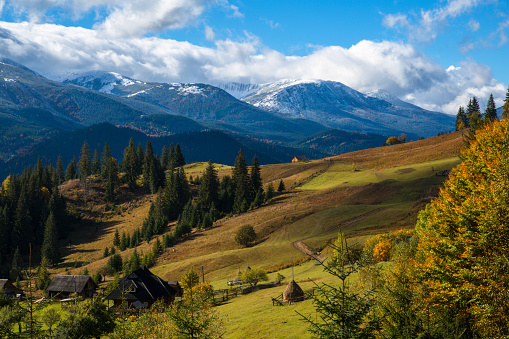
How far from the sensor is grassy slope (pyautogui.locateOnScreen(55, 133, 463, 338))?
5276 cm

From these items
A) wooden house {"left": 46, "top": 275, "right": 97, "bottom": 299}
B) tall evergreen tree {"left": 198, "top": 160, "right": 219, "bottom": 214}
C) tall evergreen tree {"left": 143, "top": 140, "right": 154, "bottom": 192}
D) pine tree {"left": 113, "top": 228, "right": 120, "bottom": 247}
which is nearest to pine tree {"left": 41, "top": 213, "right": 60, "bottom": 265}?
pine tree {"left": 113, "top": 228, "right": 120, "bottom": 247}

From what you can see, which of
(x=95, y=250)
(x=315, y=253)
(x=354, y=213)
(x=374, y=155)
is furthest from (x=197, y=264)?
(x=374, y=155)

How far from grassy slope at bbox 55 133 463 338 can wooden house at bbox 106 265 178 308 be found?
988 cm

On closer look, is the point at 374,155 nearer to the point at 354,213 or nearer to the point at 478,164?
the point at 354,213

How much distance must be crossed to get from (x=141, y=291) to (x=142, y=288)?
52 cm

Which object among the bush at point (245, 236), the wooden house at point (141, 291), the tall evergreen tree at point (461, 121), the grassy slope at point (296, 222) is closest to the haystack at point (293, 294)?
the grassy slope at point (296, 222)

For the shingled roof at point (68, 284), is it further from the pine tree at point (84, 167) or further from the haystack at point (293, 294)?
the pine tree at point (84, 167)

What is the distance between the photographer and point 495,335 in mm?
19969

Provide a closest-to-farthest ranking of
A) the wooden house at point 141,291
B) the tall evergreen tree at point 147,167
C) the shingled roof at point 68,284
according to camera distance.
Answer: the wooden house at point 141,291 → the shingled roof at point 68,284 → the tall evergreen tree at point 147,167

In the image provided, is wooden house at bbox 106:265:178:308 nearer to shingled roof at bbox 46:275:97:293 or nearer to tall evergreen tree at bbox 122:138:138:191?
shingled roof at bbox 46:275:97:293

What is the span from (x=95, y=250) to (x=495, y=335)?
118m

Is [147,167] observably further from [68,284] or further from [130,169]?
[68,284]

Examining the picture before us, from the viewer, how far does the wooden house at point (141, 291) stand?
195ft

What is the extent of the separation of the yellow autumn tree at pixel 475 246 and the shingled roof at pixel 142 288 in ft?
149
